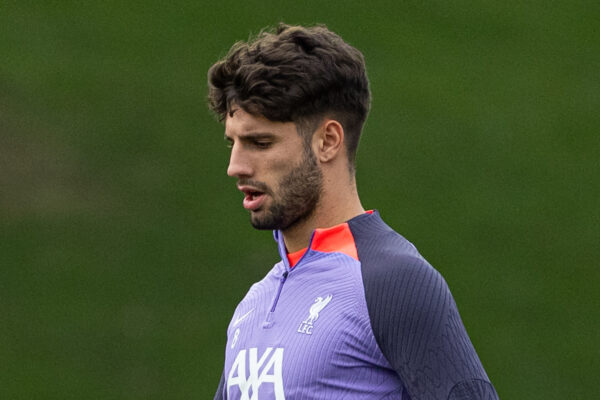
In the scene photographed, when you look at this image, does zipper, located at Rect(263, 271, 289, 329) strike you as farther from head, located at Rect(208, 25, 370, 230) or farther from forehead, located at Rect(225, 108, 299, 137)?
forehead, located at Rect(225, 108, 299, 137)

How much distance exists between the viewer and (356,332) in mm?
2457

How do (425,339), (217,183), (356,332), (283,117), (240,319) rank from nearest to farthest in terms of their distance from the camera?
(425,339), (356,332), (283,117), (240,319), (217,183)

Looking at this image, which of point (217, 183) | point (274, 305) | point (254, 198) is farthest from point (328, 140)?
point (217, 183)

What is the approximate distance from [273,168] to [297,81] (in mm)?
233

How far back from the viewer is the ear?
2.69 m

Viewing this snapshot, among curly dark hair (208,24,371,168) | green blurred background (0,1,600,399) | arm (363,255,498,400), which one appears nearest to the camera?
arm (363,255,498,400)

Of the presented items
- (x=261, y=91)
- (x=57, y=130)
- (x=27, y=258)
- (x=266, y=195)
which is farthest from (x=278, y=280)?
(x=57, y=130)

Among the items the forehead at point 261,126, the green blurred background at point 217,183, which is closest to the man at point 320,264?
the forehead at point 261,126

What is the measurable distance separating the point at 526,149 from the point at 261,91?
6.62 metres

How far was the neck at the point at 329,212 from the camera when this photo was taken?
8.91 ft

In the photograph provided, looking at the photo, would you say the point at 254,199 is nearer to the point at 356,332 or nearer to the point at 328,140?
the point at 328,140

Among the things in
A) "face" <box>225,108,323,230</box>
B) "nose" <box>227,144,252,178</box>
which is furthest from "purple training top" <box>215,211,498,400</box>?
"nose" <box>227,144,252,178</box>

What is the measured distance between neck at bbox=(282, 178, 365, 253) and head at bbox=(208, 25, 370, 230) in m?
0.02

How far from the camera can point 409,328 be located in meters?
2.36
